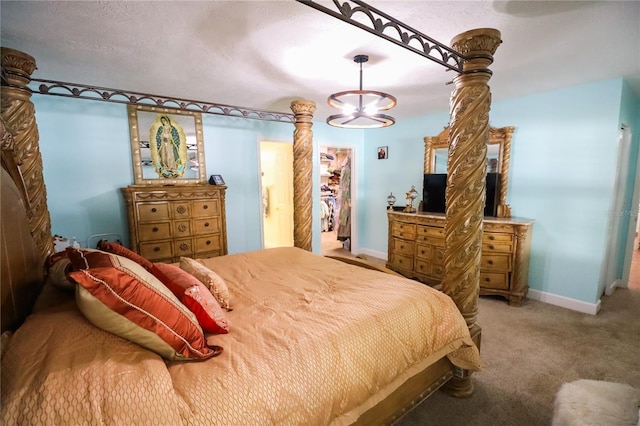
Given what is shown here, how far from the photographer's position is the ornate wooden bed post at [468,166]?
1606 mm

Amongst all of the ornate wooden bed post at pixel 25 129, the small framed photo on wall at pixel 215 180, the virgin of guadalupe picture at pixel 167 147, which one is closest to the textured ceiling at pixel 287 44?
the ornate wooden bed post at pixel 25 129

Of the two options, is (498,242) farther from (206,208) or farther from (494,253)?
(206,208)

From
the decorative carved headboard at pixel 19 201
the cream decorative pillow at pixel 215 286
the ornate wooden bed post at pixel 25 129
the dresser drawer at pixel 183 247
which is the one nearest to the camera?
the decorative carved headboard at pixel 19 201

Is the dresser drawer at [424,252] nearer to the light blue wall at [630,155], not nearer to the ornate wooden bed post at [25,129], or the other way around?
the light blue wall at [630,155]

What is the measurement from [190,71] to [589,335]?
438cm

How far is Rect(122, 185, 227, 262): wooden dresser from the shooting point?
319cm

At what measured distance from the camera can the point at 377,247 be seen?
5434 mm

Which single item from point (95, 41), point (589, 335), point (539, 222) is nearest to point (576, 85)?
point (539, 222)

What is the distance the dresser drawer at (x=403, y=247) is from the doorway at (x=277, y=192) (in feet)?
6.82

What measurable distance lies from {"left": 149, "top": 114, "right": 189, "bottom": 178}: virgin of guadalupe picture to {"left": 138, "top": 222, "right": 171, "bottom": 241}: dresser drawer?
0.74 meters

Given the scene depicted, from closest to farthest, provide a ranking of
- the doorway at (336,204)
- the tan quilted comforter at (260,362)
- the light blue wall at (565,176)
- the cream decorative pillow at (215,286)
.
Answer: the tan quilted comforter at (260,362)
the cream decorative pillow at (215,286)
the light blue wall at (565,176)
the doorway at (336,204)

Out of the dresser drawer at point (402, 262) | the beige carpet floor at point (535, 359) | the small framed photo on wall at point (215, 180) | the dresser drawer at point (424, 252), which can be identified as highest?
the small framed photo on wall at point (215, 180)

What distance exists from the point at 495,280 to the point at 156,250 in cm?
401

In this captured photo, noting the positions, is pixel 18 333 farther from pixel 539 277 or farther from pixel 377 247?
pixel 377 247
